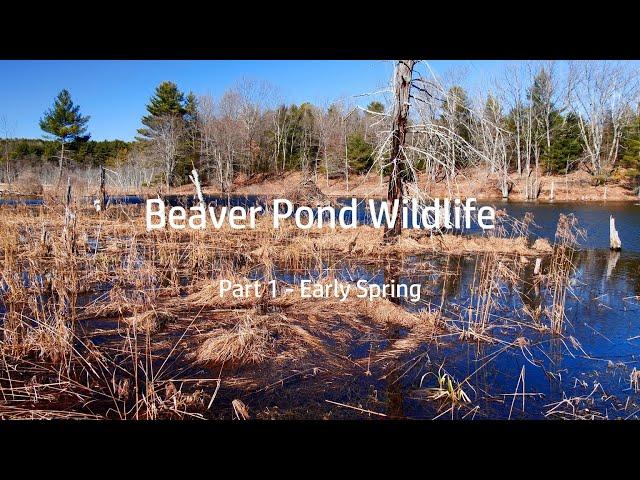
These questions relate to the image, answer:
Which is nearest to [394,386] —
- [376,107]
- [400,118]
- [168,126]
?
[400,118]

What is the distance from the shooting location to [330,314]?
5.12 metres

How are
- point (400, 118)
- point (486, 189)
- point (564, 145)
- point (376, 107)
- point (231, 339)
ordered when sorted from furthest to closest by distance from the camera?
point (564, 145), point (486, 189), point (376, 107), point (400, 118), point (231, 339)

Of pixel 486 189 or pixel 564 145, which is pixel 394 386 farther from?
pixel 564 145

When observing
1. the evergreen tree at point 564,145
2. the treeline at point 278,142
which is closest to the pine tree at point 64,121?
the treeline at point 278,142

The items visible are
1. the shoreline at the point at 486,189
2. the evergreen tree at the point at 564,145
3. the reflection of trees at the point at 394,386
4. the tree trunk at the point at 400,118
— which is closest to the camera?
the reflection of trees at the point at 394,386

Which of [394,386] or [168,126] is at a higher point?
[168,126]

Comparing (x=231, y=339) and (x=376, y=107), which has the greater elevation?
(x=376, y=107)

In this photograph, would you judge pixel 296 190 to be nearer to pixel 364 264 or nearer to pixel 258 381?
pixel 364 264

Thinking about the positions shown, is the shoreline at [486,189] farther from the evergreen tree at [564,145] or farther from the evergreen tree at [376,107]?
the evergreen tree at [376,107]

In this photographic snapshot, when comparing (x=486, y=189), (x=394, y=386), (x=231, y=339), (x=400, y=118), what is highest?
(x=400, y=118)

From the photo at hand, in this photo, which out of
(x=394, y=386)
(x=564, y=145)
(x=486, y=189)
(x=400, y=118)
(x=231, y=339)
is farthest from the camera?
(x=564, y=145)

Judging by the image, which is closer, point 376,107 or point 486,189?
point 376,107

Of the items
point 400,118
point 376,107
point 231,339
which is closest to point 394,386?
point 231,339

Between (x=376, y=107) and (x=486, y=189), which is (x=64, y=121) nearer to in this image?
(x=376, y=107)
